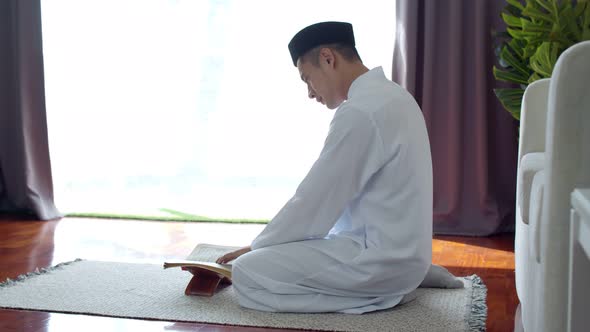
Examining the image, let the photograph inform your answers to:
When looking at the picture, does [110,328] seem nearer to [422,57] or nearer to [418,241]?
[418,241]

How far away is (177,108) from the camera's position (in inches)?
174

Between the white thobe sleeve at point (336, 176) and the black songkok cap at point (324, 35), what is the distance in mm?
278

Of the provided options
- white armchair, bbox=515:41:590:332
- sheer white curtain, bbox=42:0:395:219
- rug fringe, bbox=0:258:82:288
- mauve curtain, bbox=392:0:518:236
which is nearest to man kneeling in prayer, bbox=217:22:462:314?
rug fringe, bbox=0:258:82:288

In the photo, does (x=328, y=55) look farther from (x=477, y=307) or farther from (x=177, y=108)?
(x=177, y=108)

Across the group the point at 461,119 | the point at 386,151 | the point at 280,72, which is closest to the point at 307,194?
the point at 386,151

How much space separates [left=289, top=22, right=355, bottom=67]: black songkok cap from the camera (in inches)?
88.7

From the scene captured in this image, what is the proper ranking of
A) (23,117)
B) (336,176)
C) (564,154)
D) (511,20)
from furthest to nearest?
(23,117) < (511,20) < (336,176) < (564,154)

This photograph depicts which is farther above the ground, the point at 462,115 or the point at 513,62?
the point at 513,62

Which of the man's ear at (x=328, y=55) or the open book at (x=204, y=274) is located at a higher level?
the man's ear at (x=328, y=55)

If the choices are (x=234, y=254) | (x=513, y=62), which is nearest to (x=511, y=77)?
(x=513, y=62)

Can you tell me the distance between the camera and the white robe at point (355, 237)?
207cm

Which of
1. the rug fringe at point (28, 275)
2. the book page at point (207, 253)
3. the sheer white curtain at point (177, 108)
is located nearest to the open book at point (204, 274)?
the book page at point (207, 253)

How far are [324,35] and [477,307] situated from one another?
36.4 inches

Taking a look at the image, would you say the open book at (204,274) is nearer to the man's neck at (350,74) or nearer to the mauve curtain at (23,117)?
the man's neck at (350,74)
